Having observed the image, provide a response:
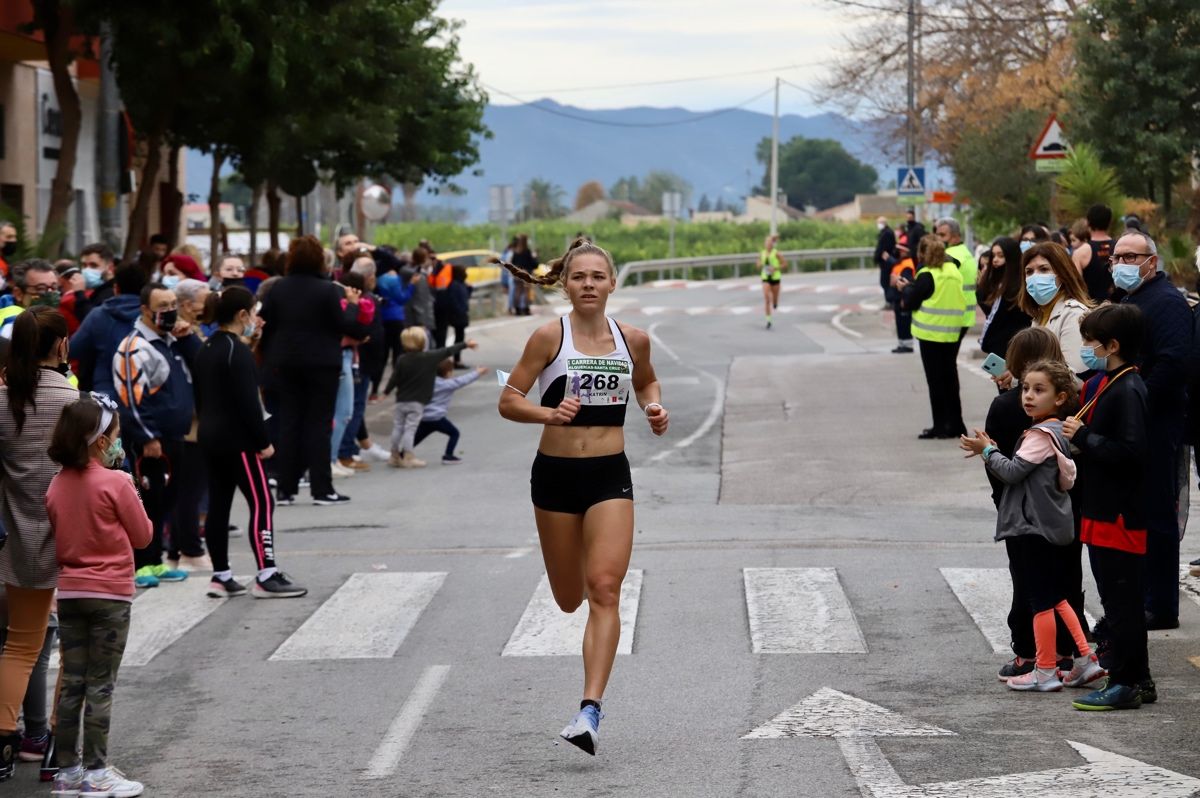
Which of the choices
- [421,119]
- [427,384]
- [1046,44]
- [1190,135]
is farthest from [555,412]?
[1046,44]

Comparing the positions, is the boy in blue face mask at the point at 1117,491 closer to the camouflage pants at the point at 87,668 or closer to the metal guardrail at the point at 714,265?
Result: the camouflage pants at the point at 87,668

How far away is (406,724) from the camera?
8.12 m

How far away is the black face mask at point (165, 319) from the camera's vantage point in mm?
11415

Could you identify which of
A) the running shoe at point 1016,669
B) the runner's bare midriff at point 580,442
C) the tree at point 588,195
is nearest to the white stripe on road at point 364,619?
the runner's bare midriff at point 580,442

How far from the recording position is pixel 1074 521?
854 centimetres

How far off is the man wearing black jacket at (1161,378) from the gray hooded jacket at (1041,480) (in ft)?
3.12

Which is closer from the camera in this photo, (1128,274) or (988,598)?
(1128,274)

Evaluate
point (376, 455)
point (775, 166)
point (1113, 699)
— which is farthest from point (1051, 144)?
point (775, 166)

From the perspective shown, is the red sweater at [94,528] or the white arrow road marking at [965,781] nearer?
the white arrow road marking at [965,781]

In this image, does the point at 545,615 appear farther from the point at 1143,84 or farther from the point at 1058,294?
the point at 1143,84

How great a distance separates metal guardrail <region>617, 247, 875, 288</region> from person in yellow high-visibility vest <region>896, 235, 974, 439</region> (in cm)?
3885

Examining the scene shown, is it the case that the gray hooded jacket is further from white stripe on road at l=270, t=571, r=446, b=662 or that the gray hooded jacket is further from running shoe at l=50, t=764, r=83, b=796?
running shoe at l=50, t=764, r=83, b=796

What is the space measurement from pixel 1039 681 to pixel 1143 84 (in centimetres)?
2047

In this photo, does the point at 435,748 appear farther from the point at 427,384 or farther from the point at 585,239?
the point at 427,384
